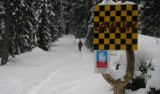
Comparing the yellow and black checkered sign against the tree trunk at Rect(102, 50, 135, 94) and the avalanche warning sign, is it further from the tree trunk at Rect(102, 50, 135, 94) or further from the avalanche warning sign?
the tree trunk at Rect(102, 50, 135, 94)

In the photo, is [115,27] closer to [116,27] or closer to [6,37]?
[116,27]

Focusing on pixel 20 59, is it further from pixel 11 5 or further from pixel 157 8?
pixel 157 8

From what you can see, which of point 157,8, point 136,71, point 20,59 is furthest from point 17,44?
point 136,71

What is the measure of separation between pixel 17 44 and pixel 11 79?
29.2 feet

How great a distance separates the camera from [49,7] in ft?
118

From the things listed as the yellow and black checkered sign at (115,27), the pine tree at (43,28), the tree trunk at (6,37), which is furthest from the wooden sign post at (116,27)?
the pine tree at (43,28)

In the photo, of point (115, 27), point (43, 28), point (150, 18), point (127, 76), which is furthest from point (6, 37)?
point (115, 27)

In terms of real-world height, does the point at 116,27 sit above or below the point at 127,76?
above

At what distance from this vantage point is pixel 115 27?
24.9ft

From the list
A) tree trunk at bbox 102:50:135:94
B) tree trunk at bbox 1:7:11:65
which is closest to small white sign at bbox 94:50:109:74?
tree trunk at bbox 102:50:135:94

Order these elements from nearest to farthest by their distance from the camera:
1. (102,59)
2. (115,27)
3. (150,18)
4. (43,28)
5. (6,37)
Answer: (115,27) < (102,59) < (150,18) < (6,37) < (43,28)

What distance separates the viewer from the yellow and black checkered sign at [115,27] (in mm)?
7512

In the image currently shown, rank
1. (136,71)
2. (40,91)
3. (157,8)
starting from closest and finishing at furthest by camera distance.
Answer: (136,71)
(40,91)
(157,8)

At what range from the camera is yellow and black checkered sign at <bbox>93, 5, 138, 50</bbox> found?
751 cm
